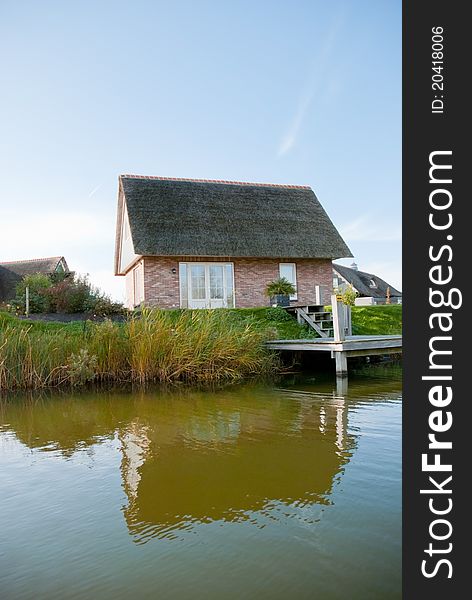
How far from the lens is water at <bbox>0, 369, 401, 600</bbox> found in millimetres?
2900

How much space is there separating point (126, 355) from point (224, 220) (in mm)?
9585

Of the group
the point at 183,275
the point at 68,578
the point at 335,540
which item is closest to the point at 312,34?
the point at 335,540

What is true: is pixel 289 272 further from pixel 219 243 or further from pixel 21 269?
pixel 21 269

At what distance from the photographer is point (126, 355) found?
432 inches

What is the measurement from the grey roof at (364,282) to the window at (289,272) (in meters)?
15.6

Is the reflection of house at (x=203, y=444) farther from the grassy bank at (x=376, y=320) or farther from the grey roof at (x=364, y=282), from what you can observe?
the grey roof at (x=364, y=282)

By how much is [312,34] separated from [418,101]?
23.5ft

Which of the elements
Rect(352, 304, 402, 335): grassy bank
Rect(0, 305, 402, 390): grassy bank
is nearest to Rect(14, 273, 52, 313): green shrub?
Rect(0, 305, 402, 390): grassy bank

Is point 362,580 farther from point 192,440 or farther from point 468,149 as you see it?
point 192,440

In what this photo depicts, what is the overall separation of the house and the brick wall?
0.11ft

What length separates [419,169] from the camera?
6.95 feet

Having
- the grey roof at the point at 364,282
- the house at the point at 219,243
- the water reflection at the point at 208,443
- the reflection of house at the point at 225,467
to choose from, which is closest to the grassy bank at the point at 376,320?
the house at the point at 219,243

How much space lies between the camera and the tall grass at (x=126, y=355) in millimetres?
10562

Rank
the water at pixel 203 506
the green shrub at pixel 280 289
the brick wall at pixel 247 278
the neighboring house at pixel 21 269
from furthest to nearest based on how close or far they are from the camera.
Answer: the neighboring house at pixel 21 269, the brick wall at pixel 247 278, the green shrub at pixel 280 289, the water at pixel 203 506
